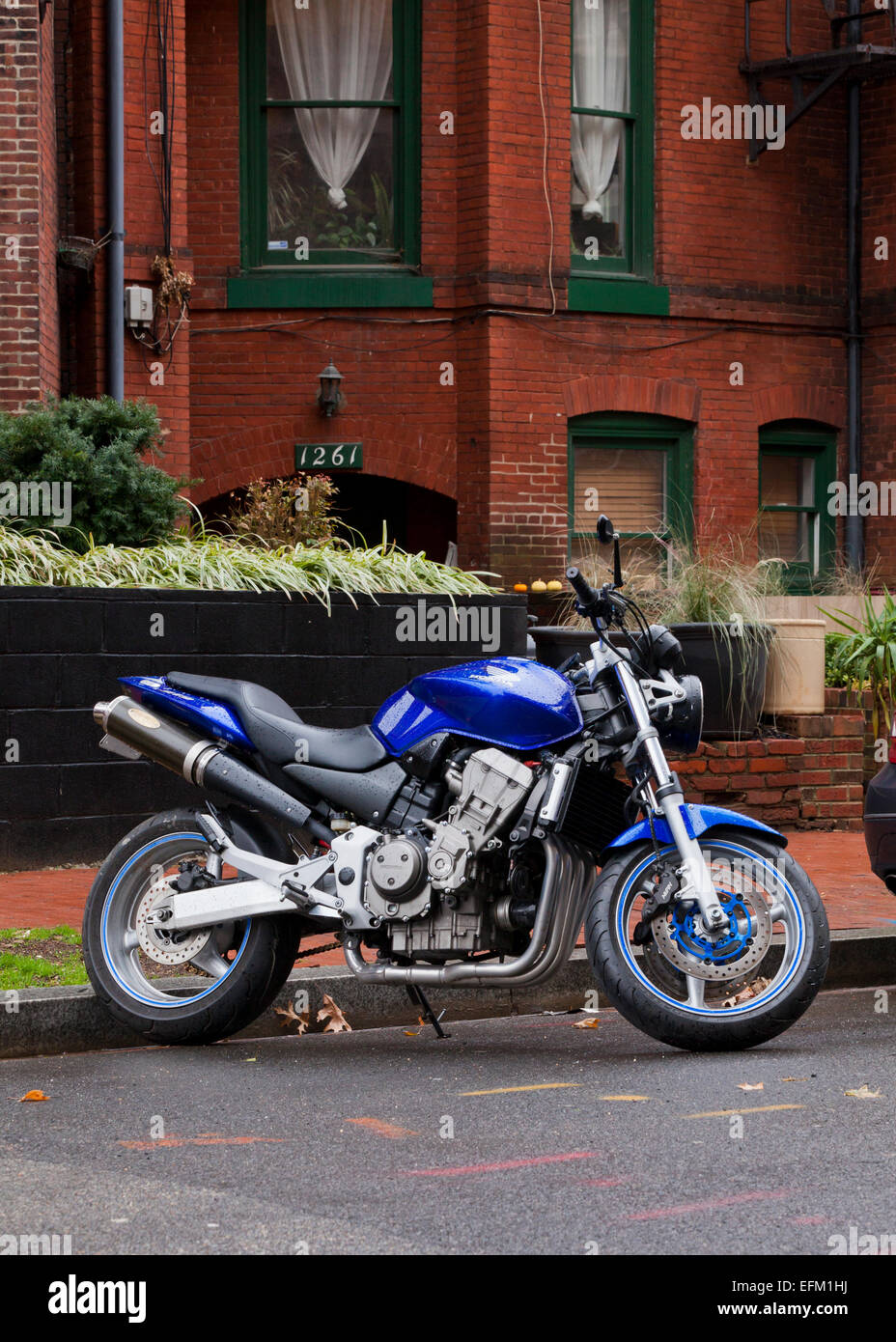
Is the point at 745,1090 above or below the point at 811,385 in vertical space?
below

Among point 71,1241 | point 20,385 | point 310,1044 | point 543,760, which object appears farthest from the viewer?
point 20,385

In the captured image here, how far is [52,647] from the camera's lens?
9.54m

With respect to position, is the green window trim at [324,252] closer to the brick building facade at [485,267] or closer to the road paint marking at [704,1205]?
the brick building facade at [485,267]

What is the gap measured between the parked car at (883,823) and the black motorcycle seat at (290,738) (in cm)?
224

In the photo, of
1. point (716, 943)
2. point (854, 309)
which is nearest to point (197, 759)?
point (716, 943)

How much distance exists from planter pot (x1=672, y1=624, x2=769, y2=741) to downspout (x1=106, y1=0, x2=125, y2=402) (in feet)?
17.3

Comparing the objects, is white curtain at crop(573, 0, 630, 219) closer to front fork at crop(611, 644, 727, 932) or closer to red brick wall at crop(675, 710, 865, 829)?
red brick wall at crop(675, 710, 865, 829)

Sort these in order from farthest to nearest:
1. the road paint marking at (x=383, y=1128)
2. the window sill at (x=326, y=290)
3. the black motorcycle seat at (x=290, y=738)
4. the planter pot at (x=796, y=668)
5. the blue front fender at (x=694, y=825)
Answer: the window sill at (x=326, y=290) → the planter pot at (x=796, y=668) → the black motorcycle seat at (x=290, y=738) → the blue front fender at (x=694, y=825) → the road paint marking at (x=383, y=1128)

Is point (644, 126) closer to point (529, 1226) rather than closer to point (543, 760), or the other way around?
point (543, 760)

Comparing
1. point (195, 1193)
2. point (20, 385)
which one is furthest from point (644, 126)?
point (195, 1193)

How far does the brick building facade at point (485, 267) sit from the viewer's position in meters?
14.6

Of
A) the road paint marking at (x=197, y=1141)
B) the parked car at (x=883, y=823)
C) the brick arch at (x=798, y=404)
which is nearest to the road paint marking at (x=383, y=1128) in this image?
the road paint marking at (x=197, y=1141)

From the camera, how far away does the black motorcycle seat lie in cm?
625

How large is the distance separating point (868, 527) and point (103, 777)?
9.79 meters
